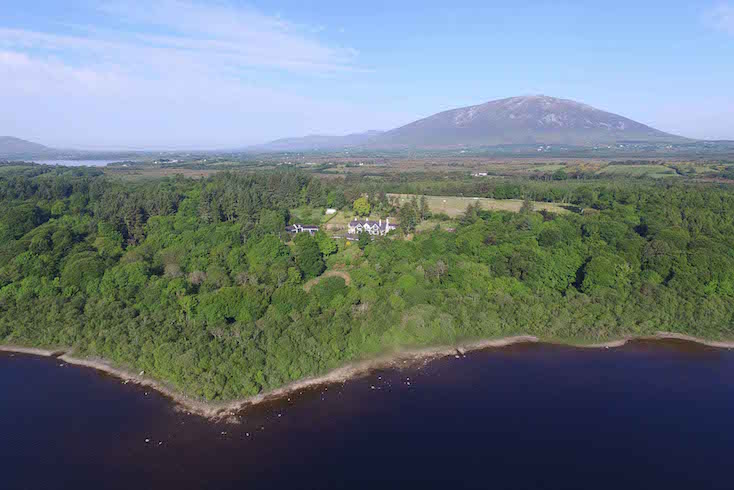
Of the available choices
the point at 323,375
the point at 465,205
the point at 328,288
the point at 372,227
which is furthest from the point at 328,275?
the point at 465,205

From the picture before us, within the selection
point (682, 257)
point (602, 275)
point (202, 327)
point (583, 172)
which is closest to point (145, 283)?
point (202, 327)

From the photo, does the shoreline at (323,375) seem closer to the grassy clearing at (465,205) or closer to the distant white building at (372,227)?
the distant white building at (372,227)

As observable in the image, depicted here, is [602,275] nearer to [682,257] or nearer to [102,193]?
[682,257]

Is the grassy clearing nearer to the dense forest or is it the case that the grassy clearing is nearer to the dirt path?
the dense forest

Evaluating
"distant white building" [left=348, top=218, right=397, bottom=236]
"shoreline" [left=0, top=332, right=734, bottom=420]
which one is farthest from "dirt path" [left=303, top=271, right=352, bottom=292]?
"distant white building" [left=348, top=218, right=397, bottom=236]

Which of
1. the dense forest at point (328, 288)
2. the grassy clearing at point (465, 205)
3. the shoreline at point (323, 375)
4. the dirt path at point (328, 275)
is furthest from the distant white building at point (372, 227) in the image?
the shoreline at point (323, 375)
